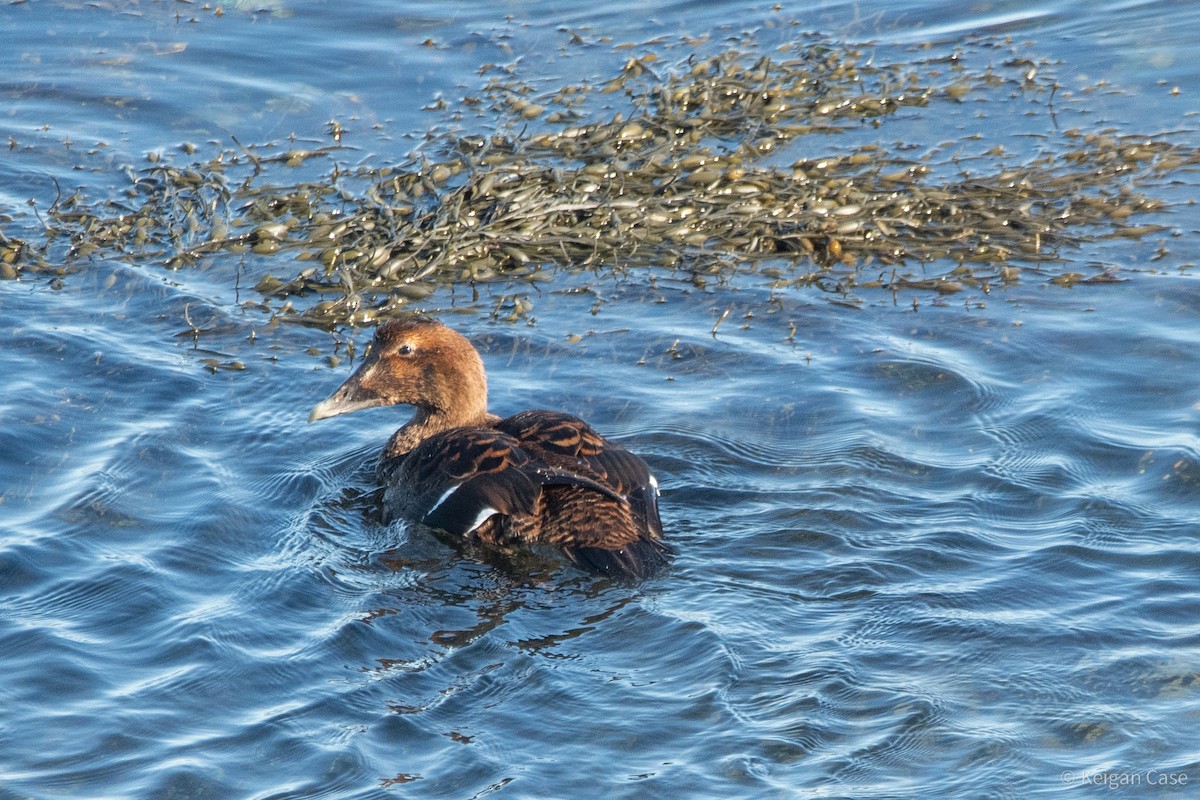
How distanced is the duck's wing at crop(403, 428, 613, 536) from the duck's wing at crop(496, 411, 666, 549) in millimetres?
52

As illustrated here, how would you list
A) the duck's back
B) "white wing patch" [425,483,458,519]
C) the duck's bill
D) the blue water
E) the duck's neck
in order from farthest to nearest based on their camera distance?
the duck's neck
the duck's bill
"white wing patch" [425,483,458,519]
the duck's back
the blue water

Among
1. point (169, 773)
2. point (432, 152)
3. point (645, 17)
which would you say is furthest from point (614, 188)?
point (169, 773)

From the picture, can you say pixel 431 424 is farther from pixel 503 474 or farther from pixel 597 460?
pixel 597 460

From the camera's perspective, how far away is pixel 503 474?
20.7ft

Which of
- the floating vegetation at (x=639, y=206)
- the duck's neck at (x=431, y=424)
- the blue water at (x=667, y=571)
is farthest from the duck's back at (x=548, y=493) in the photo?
the floating vegetation at (x=639, y=206)

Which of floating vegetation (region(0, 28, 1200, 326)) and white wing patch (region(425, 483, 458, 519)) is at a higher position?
floating vegetation (region(0, 28, 1200, 326))

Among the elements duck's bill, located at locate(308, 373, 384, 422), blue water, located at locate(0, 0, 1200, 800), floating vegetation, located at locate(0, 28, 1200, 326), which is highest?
floating vegetation, located at locate(0, 28, 1200, 326)

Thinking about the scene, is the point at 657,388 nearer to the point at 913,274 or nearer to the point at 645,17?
the point at 913,274

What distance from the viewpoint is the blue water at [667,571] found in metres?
4.97

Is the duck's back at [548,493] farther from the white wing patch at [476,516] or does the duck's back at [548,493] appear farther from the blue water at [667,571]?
the blue water at [667,571]

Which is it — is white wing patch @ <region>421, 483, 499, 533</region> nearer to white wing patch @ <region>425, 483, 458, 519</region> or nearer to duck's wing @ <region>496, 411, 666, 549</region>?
white wing patch @ <region>425, 483, 458, 519</region>

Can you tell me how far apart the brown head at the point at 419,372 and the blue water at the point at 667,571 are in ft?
1.18

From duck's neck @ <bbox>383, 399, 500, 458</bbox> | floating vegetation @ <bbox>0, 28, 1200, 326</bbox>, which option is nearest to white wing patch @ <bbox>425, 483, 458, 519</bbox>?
duck's neck @ <bbox>383, 399, 500, 458</bbox>

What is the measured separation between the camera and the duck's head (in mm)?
7066
